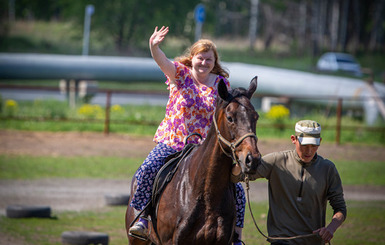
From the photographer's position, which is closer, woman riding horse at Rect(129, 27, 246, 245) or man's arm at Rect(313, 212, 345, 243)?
man's arm at Rect(313, 212, 345, 243)

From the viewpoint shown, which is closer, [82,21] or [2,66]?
[2,66]

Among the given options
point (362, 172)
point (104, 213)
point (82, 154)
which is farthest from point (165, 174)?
point (82, 154)

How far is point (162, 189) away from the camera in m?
4.59

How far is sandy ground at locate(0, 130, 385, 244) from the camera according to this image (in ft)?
32.8

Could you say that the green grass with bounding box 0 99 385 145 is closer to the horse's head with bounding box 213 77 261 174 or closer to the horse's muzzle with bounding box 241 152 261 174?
the horse's head with bounding box 213 77 261 174

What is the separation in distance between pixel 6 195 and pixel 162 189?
21.5 feet

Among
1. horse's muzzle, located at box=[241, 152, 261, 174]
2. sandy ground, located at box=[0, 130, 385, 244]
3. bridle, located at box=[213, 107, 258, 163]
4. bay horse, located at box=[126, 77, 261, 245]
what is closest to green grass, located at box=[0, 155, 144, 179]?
sandy ground, located at box=[0, 130, 385, 244]

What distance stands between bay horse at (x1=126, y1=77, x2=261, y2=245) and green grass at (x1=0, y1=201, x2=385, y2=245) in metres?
3.32

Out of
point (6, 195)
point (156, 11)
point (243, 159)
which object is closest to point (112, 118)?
point (6, 195)

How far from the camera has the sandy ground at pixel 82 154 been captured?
32.8 feet

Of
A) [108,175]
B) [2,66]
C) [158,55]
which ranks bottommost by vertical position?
[108,175]

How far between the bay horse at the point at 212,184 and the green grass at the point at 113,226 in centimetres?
332

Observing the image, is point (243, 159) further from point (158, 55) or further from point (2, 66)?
point (2, 66)

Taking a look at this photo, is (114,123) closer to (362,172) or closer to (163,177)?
(362,172)
